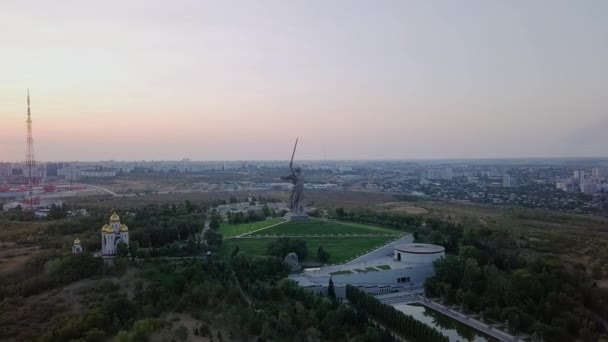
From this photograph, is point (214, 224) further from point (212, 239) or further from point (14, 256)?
point (14, 256)

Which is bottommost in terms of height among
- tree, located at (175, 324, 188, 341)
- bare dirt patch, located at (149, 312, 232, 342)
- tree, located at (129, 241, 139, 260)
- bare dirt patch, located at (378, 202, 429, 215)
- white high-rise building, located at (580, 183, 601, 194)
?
bare dirt patch, located at (149, 312, 232, 342)

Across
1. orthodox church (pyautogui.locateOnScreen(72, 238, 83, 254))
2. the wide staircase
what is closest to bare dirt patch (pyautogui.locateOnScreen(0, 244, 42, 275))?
orthodox church (pyautogui.locateOnScreen(72, 238, 83, 254))

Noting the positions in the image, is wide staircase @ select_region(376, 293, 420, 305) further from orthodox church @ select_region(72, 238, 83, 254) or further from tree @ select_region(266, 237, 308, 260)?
orthodox church @ select_region(72, 238, 83, 254)

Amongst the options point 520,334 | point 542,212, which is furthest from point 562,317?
point 542,212

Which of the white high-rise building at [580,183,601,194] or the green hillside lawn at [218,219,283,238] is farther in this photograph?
the white high-rise building at [580,183,601,194]

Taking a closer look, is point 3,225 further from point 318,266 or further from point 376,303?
point 376,303
